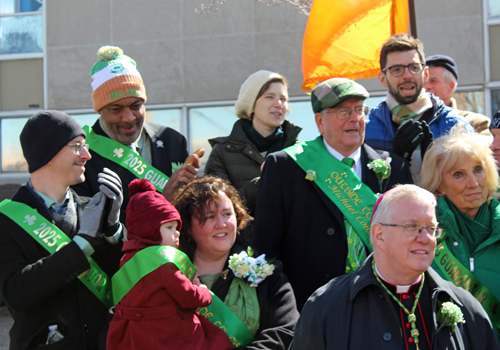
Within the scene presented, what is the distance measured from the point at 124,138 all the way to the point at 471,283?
2.32 metres

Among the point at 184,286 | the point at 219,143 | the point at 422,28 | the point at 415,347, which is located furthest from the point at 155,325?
the point at 422,28

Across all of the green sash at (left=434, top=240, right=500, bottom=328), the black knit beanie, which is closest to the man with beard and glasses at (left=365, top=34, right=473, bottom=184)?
the green sash at (left=434, top=240, right=500, bottom=328)

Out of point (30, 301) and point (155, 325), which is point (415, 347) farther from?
point (30, 301)

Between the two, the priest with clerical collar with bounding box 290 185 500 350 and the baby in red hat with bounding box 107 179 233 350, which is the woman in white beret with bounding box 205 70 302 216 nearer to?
the baby in red hat with bounding box 107 179 233 350

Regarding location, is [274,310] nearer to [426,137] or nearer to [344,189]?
[344,189]

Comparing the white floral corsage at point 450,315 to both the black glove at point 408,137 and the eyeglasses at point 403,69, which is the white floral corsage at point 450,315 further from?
the eyeglasses at point 403,69

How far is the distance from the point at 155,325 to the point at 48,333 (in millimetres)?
627

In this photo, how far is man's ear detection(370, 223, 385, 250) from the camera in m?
2.50

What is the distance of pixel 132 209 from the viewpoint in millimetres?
2938

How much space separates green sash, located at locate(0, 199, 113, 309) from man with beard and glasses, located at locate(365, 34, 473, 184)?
6.37 feet

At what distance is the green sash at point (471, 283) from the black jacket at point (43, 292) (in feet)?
6.09

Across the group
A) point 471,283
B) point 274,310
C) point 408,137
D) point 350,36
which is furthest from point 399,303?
point 350,36

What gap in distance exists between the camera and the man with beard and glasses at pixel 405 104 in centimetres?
379

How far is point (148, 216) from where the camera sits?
288cm
